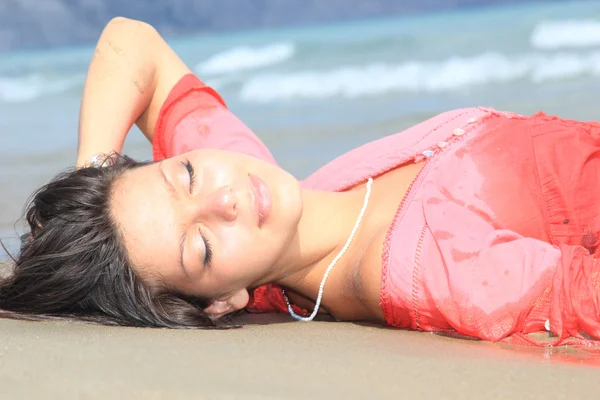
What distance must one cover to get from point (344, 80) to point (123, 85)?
3896 mm

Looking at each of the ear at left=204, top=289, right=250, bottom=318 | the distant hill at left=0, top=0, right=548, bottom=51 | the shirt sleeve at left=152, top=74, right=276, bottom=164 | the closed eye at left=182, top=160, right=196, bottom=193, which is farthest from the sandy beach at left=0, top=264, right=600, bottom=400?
the distant hill at left=0, top=0, right=548, bottom=51

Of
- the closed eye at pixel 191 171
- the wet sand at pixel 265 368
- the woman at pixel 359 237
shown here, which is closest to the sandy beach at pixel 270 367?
the wet sand at pixel 265 368

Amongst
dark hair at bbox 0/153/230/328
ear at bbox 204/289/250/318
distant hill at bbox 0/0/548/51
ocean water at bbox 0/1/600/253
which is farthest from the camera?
distant hill at bbox 0/0/548/51

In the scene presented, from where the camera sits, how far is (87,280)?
2189 millimetres

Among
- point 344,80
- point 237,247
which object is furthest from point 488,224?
point 344,80

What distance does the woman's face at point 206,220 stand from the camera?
209 cm

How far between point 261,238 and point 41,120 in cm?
462

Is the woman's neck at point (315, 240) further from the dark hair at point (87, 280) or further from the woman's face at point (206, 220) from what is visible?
the dark hair at point (87, 280)

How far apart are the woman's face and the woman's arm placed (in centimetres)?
54

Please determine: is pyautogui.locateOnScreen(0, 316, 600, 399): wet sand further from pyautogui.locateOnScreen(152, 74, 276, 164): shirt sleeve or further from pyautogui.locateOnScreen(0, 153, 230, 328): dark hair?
pyautogui.locateOnScreen(152, 74, 276, 164): shirt sleeve

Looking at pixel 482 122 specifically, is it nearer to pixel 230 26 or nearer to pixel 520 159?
pixel 520 159

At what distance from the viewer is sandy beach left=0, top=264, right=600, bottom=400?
148cm

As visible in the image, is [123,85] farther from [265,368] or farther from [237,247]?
[265,368]

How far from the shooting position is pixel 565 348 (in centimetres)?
195
